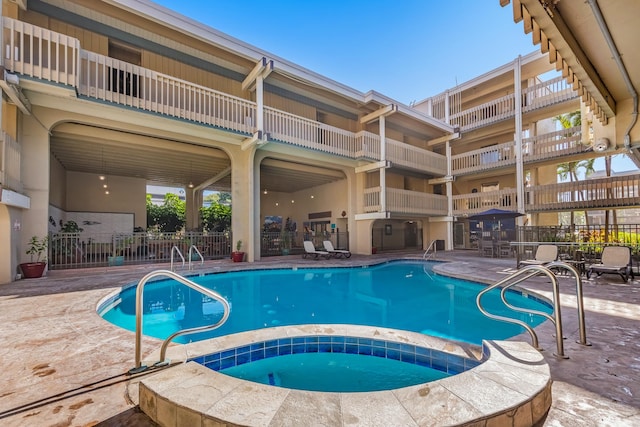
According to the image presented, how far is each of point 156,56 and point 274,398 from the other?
11891 mm

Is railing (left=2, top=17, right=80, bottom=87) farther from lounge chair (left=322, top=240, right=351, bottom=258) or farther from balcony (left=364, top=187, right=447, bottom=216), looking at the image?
balcony (left=364, top=187, right=447, bottom=216)

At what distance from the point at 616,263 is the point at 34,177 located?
15983 millimetres

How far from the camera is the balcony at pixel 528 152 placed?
508 inches

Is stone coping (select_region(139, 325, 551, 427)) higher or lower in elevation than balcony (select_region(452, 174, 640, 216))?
lower

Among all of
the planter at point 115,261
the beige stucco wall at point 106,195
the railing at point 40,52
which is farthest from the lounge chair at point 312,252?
the beige stucco wall at point 106,195

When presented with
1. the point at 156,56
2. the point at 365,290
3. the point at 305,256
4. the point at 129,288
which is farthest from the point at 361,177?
the point at 129,288

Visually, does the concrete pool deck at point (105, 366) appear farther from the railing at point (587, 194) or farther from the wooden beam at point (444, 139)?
the wooden beam at point (444, 139)

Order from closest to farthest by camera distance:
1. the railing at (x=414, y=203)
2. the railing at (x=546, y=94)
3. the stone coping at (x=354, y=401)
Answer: the stone coping at (x=354, y=401) < the railing at (x=546, y=94) < the railing at (x=414, y=203)

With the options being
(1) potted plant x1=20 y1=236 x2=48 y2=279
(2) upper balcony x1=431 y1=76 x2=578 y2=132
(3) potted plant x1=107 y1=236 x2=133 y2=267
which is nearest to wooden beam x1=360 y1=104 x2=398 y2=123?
(2) upper balcony x1=431 y1=76 x2=578 y2=132

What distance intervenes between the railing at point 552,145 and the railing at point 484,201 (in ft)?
6.12

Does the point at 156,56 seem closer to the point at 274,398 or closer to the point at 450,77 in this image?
the point at 274,398

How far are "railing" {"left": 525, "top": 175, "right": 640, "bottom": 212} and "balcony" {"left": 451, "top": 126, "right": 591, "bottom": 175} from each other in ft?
4.68

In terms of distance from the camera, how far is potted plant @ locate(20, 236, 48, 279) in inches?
302

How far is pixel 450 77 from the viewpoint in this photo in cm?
1812
